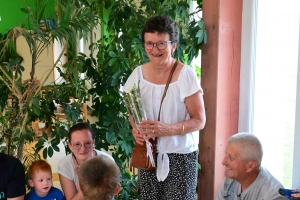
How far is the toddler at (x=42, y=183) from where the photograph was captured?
2264 millimetres

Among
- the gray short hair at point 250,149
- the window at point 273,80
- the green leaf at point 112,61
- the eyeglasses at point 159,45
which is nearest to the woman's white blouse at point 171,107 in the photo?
the eyeglasses at point 159,45

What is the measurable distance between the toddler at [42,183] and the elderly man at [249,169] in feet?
3.61

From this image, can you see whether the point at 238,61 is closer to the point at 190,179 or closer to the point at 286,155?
the point at 286,155

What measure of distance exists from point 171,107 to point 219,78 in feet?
2.52

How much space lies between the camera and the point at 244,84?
2668 millimetres

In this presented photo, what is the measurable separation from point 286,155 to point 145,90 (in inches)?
41.7

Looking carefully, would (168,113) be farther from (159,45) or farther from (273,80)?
(273,80)

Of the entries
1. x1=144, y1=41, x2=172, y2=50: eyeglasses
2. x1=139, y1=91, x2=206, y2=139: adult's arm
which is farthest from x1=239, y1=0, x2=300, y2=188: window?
x1=144, y1=41, x2=172, y2=50: eyeglasses

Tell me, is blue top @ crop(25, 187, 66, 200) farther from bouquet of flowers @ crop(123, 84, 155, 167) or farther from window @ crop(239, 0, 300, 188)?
window @ crop(239, 0, 300, 188)

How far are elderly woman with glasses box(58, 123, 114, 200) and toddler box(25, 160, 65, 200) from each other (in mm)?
74

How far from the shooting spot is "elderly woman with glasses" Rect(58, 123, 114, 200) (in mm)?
2236

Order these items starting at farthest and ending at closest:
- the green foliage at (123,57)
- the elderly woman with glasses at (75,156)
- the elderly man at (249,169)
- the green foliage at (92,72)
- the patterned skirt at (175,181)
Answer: the green foliage at (123,57) < the green foliage at (92,72) < the elderly woman with glasses at (75,156) < the patterned skirt at (175,181) < the elderly man at (249,169)

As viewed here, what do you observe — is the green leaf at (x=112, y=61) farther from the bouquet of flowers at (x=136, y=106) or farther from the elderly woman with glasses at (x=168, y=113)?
the bouquet of flowers at (x=136, y=106)

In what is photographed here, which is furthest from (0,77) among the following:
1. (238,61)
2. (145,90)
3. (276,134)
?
(276,134)
